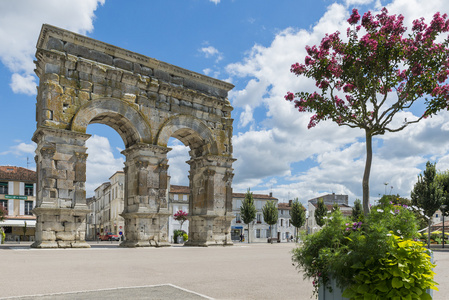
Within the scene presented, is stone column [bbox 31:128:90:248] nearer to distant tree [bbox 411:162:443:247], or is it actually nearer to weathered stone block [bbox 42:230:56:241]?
weathered stone block [bbox 42:230:56:241]

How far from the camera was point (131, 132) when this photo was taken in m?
22.9

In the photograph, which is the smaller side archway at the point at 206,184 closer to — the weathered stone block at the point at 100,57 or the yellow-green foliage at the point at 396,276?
the weathered stone block at the point at 100,57

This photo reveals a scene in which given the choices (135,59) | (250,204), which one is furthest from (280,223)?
(135,59)

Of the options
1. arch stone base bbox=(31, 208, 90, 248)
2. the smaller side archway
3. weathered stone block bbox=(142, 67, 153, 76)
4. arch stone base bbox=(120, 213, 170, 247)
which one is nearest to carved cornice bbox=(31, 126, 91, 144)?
arch stone base bbox=(31, 208, 90, 248)

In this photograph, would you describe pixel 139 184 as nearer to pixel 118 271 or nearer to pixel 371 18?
pixel 118 271

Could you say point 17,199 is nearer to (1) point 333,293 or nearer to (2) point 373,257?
(1) point 333,293

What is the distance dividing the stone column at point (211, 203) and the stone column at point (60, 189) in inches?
290

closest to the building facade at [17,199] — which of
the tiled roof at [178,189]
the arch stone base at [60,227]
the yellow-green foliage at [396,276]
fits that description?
the tiled roof at [178,189]

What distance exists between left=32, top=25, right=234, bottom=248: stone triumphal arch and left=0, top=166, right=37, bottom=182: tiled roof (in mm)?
31951

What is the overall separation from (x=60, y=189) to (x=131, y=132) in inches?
206

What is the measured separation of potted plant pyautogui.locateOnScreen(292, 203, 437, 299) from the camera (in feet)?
13.5

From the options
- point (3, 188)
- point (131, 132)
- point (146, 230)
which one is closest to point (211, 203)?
point (146, 230)

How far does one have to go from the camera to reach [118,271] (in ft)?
33.9

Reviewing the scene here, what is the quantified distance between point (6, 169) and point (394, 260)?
54726 mm
